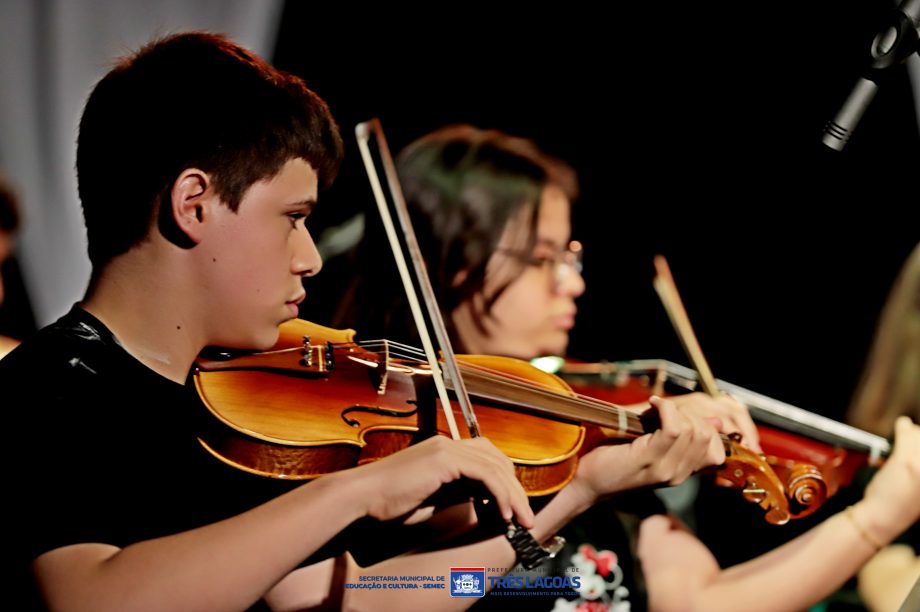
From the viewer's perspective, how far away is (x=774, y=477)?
1.27 metres

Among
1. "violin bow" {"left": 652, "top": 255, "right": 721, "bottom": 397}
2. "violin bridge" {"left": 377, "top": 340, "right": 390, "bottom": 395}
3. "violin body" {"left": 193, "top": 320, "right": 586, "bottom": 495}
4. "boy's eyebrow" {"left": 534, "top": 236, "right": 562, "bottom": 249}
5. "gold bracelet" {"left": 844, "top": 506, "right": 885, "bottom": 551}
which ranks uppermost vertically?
"boy's eyebrow" {"left": 534, "top": 236, "right": 562, "bottom": 249}

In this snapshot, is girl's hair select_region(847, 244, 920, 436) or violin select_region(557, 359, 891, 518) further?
girl's hair select_region(847, 244, 920, 436)

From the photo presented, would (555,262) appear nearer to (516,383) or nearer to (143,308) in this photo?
(516,383)

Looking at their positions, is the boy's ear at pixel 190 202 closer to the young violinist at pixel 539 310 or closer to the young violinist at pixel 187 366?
the young violinist at pixel 187 366

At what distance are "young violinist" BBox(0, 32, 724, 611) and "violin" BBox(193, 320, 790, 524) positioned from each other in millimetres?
45

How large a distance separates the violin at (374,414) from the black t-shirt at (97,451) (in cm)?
5

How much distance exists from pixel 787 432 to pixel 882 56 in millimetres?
853

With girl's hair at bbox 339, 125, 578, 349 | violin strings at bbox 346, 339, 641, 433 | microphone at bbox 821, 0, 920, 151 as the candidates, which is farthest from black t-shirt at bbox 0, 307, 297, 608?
microphone at bbox 821, 0, 920, 151

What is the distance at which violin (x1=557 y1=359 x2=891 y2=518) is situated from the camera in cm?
129

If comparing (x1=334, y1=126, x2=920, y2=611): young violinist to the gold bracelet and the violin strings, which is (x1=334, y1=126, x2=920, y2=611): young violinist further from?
the violin strings

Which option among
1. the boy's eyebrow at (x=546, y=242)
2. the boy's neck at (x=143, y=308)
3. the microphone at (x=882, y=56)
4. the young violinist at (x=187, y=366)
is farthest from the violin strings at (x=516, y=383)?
the microphone at (x=882, y=56)

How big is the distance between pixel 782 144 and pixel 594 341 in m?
0.68

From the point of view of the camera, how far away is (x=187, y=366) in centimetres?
112

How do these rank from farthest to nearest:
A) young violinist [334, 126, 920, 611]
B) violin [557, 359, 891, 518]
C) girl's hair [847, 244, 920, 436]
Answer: girl's hair [847, 244, 920, 436]
young violinist [334, 126, 920, 611]
violin [557, 359, 891, 518]
